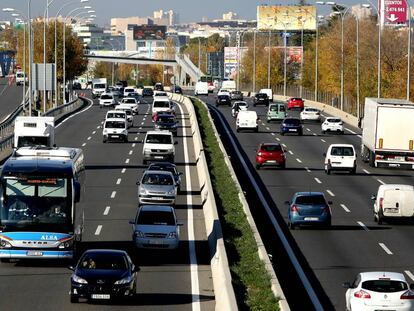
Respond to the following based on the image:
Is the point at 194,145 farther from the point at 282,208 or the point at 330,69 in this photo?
the point at 330,69

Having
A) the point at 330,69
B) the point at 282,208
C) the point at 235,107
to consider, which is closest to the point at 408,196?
the point at 282,208

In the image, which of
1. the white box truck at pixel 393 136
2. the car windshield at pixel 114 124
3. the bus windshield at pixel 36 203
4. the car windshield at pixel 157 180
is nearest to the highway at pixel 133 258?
the car windshield at pixel 157 180

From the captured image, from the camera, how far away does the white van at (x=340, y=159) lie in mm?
62281

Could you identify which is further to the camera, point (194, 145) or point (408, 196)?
point (194, 145)

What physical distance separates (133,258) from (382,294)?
983 cm

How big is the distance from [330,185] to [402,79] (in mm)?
61903

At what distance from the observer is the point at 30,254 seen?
30844 mm

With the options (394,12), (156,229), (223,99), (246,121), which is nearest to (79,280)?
(156,229)

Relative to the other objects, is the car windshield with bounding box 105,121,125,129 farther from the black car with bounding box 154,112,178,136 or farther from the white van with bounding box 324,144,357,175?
the white van with bounding box 324,144,357,175

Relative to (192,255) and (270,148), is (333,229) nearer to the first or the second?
(192,255)

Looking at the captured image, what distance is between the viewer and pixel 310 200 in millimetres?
42969

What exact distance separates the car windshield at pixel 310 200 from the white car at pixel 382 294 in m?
16.6

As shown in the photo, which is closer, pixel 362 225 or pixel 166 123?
pixel 362 225

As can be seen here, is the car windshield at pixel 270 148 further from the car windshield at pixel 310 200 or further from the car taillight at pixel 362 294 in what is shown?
the car taillight at pixel 362 294
